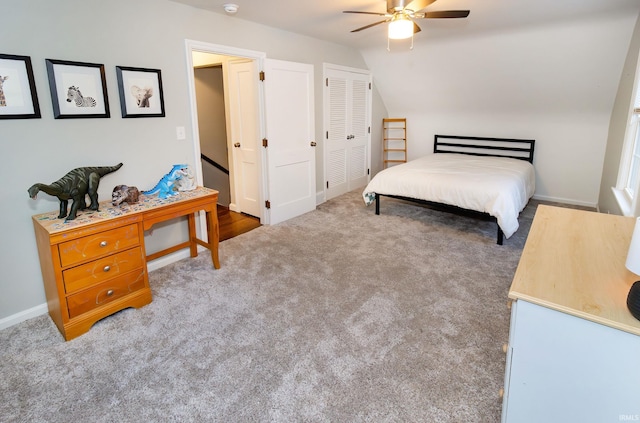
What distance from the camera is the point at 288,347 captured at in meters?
2.17

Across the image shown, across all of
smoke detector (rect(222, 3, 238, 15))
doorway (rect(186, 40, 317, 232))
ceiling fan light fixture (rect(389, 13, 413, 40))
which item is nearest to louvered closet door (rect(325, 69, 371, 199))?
doorway (rect(186, 40, 317, 232))

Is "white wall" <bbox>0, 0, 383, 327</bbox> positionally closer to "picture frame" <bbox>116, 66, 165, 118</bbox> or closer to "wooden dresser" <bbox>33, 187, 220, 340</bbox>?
"picture frame" <bbox>116, 66, 165, 118</bbox>

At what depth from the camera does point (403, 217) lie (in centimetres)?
460

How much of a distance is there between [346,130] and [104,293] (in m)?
4.06

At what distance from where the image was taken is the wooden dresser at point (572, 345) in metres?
1.08

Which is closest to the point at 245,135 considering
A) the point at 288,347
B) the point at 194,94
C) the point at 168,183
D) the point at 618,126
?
the point at 194,94

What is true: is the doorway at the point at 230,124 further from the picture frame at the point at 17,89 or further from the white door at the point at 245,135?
the picture frame at the point at 17,89

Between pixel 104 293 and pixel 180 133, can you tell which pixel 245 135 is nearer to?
pixel 180 133

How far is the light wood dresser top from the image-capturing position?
1135mm

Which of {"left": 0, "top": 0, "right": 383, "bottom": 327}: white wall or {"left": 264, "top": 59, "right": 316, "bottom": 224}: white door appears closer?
{"left": 0, "top": 0, "right": 383, "bottom": 327}: white wall

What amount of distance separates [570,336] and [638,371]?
0.60 ft

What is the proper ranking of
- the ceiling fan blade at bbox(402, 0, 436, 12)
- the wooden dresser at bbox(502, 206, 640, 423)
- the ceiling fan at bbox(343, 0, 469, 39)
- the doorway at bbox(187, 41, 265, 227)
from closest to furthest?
1. the wooden dresser at bbox(502, 206, 640, 423)
2. the ceiling fan blade at bbox(402, 0, 436, 12)
3. the ceiling fan at bbox(343, 0, 469, 39)
4. the doorway at bbox(187, 41, 265, 227)

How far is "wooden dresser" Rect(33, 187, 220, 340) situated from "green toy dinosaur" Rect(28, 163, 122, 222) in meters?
0.07

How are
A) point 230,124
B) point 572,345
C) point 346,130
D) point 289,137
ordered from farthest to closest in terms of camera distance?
point 346,130, point 230,124, point 289,137, point 572,345
